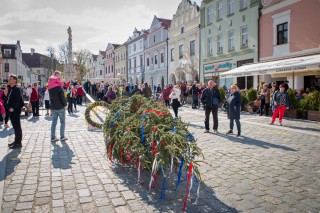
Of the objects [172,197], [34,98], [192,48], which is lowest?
[172,197]

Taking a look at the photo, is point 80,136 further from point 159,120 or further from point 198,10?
point 198,10

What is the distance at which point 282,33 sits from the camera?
20078mm

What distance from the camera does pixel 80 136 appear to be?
8711 mm

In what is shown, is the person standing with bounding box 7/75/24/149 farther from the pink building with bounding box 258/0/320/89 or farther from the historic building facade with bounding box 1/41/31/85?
the historic building facade with bounding box 1/41/31/85

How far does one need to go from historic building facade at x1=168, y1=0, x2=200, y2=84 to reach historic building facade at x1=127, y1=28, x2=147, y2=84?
11258 mm

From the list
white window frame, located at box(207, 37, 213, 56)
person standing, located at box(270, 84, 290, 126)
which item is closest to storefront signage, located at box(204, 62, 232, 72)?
white window frame, located at box(207, 37, 213, 56)

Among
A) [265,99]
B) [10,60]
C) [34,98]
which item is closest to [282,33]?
[265,99]

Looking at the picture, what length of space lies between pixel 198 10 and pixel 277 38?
12065 millimetres

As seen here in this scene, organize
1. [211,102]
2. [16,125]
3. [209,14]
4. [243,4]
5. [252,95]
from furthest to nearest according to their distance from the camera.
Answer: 1. [209,14]
2. [243,4]
3. [252,95]
4. [211,102]
5. [16,125]

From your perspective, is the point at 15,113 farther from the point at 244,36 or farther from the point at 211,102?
the point at 244,36

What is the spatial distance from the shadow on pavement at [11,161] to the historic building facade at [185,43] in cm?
2510

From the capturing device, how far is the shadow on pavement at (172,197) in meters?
3.63

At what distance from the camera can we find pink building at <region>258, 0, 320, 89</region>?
16933mm

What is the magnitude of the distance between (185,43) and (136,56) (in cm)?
1893
